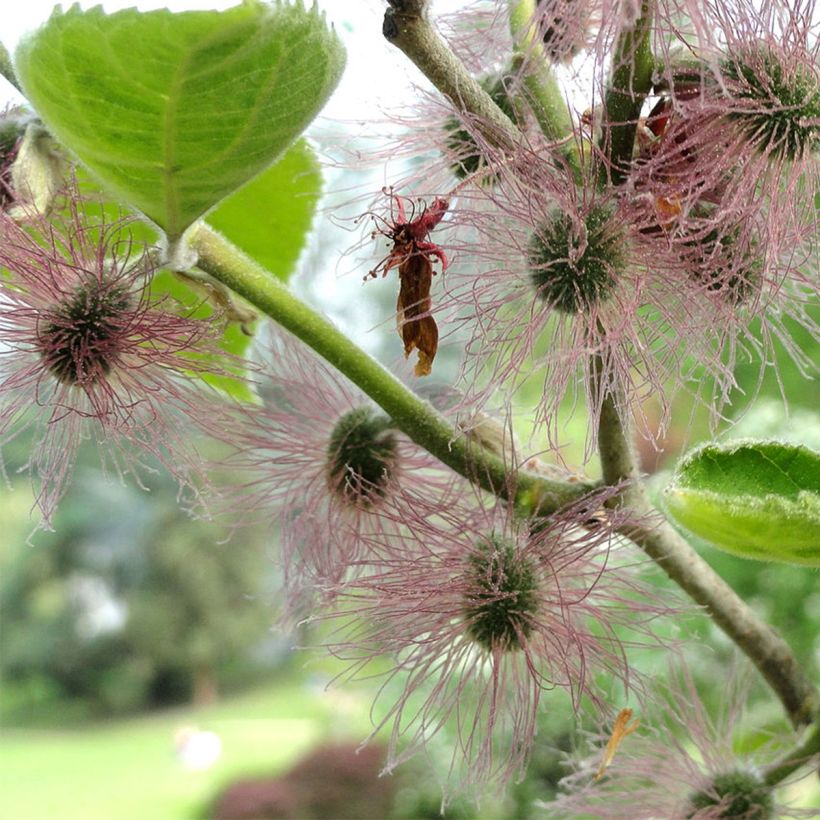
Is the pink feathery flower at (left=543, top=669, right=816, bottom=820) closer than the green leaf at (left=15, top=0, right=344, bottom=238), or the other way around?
the green leaf at (left=15, top=0, right=344, bottom=238)

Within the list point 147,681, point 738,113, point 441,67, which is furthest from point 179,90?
point 147,681

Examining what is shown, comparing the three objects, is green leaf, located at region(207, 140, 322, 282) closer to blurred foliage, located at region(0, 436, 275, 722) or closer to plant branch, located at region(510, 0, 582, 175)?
plant branch, located at region(510, 0, 582, 175)

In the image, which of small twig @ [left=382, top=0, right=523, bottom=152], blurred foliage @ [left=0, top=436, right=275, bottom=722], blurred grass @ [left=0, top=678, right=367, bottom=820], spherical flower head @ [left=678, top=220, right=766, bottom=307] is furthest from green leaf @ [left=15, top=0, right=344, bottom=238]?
blurred foliage @ [left=0, top=436, right=275, bottom=722]

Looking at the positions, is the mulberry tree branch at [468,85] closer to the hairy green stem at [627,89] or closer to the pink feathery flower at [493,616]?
the hairy green stem at [627,89]

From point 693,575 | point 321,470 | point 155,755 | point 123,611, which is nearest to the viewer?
point 693,575

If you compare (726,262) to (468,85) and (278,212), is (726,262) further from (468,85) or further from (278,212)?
(278,212)

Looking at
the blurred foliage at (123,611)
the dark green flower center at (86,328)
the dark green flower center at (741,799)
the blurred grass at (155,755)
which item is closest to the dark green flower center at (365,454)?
the dark green flower center at (86,328)

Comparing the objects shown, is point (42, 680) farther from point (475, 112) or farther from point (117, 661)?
point (475, 112)
